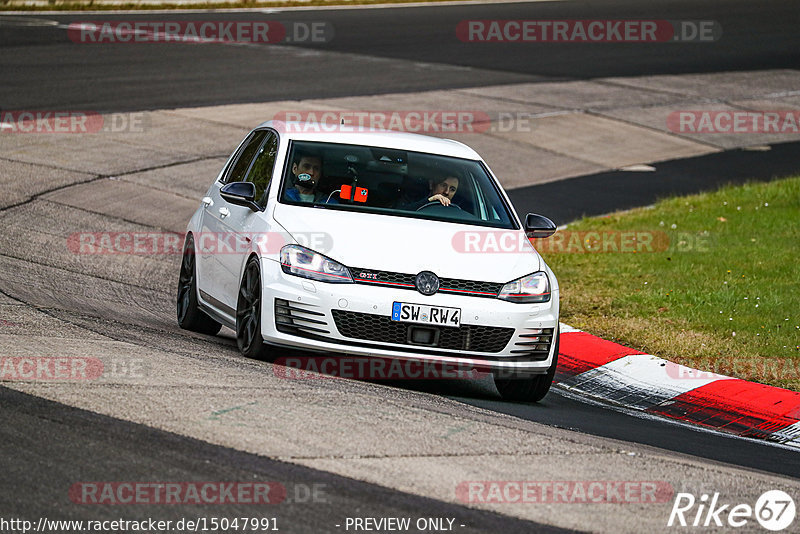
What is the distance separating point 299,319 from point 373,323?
0.47 metres

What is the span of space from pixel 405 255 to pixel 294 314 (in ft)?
2.57

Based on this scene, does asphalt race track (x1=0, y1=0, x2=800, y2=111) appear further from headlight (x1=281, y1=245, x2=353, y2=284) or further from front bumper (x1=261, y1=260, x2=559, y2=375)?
front bumper (x1=261, y1=260, x2=559, y2=375)

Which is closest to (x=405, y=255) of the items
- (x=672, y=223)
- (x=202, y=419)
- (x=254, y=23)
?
(x=202, y=419)

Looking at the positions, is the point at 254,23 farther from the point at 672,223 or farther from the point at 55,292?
the point at 55,292

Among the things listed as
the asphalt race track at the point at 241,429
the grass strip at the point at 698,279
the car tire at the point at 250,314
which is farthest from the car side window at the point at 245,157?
the grass strip at the point at 698,279

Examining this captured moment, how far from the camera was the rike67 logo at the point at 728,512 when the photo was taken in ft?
18.0

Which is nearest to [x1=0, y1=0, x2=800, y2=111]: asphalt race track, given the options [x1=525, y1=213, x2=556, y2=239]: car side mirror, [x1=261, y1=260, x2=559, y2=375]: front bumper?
[x1=525, y1=213, x2=556, y2=239]: car side mirror

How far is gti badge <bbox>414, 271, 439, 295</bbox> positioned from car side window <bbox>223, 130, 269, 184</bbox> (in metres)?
2.35

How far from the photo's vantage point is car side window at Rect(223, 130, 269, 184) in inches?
377

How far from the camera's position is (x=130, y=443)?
A: 5.71 metres

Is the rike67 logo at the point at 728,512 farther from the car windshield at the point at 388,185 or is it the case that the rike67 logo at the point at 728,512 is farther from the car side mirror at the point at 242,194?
the car side mirror at the point at 242,194

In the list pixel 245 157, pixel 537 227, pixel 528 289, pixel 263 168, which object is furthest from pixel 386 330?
pixel 245 157

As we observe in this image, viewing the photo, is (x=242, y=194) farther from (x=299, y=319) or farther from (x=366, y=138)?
(x=299, y=319)

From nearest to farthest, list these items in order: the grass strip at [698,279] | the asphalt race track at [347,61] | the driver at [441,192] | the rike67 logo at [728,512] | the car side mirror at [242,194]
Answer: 1. the rike67 logo at [728,512]
2. the car side mirror at [242,194]
3. the driver at [441,192]
4. the grass strip at [698,279]
5. the asphalt race track at [347,61]
